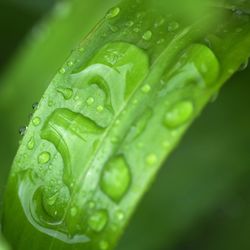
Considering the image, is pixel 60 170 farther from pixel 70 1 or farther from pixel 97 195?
pixel 70 1

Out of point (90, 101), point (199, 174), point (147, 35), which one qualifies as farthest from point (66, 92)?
point (199, 174)

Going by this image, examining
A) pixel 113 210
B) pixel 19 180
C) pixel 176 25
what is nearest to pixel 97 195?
pixel 113 210

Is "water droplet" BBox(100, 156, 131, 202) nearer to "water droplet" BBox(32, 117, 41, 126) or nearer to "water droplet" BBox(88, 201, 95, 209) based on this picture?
"water droplet" BBox(88, 201, 95, 209)

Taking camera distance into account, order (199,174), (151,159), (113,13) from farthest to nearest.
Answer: (199,174)
(113,13)
(151,159)

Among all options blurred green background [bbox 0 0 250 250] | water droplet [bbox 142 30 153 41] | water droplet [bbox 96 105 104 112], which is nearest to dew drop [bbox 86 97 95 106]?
water droplet [bbox 96 105 104 112]

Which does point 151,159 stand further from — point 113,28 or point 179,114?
point 113,28

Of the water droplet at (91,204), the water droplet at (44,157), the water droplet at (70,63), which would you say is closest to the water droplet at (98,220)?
the water droplet at (91,204)
